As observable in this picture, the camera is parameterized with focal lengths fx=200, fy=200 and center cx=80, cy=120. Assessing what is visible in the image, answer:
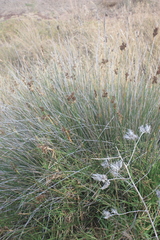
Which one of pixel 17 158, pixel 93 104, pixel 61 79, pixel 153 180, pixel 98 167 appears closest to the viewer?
pixel 153 180

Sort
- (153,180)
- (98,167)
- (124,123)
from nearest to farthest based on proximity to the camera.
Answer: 1. (153,180)
2. (98,167)
3. (124,123)

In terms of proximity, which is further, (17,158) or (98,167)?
(17,158)

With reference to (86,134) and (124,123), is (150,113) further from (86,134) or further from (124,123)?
(86,134)

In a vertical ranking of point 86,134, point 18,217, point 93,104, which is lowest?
point 18,217

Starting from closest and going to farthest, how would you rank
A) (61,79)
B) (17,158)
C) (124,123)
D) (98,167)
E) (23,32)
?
(98,167)
(17,158)
(124,123)
(61,79)
(23,32)

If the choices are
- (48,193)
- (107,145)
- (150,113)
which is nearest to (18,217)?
(48,193)

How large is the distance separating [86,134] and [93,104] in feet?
1.01

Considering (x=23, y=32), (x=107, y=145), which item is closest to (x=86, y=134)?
(x=107, y=145)

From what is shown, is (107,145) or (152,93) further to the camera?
(152,93)

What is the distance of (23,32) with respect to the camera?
5.64m

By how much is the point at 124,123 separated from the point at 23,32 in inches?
205

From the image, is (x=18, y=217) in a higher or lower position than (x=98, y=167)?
lower

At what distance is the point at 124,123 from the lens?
1487 millimetres

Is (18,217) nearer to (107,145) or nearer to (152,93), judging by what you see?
(107,145)
